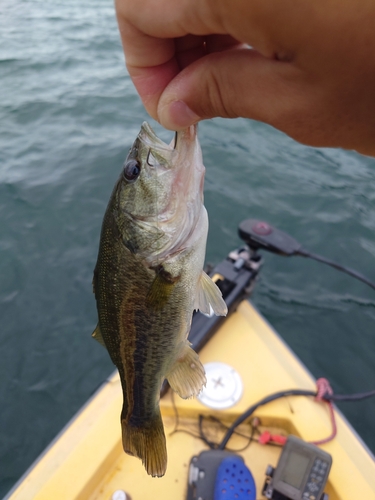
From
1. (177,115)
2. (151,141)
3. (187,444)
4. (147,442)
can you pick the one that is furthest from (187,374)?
(187,444)

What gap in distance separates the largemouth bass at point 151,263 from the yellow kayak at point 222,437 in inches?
45.6

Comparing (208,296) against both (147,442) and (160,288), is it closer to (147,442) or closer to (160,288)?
(160,288)

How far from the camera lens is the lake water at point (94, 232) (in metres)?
4.12

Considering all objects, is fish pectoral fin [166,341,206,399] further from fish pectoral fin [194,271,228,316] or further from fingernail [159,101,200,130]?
fingernail [159,101,200,130]

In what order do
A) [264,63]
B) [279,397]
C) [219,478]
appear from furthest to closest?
[279,397] < [219,478] < [264,63]

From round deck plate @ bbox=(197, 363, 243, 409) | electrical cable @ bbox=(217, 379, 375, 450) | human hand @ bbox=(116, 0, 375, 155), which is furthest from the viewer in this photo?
round deck plate @ bbox=(197, 363, 243, 409)

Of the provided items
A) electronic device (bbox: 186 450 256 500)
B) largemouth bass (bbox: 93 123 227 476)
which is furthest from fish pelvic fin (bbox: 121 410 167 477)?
electronic device (bbox: 186 450 256 500)

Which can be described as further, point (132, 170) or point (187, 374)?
point (187, 374)

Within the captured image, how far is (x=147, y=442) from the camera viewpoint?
5.91ft

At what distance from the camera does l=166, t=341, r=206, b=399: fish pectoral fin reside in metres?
1.86

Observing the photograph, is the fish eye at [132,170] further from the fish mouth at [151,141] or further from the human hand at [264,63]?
the human hand at [264,63]

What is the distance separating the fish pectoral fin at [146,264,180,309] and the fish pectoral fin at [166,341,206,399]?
310 millimetres

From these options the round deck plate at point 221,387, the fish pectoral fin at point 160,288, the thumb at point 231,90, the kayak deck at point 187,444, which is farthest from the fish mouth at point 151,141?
the kayak deck at point 187,444

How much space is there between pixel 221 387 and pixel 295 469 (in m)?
0.88
